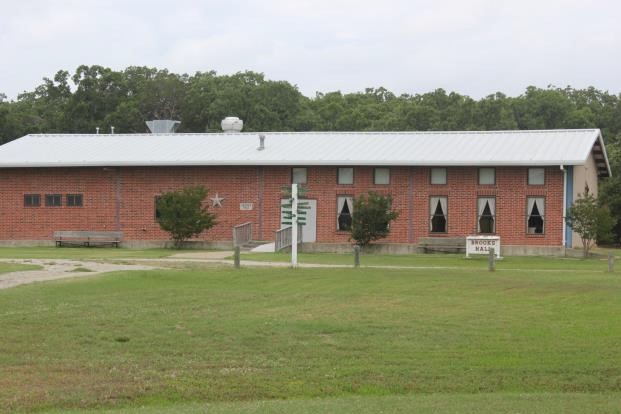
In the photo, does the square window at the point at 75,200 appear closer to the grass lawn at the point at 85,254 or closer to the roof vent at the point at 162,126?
the grass lawn at the point at 85,254

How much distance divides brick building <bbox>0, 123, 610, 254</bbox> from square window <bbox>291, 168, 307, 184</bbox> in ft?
0.14

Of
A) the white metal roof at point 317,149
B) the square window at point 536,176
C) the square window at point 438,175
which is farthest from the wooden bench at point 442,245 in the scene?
the square window at point 536,176

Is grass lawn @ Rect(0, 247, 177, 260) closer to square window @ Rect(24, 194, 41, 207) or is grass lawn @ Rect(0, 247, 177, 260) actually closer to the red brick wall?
the red brick wall

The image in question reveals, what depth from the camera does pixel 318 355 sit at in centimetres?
1456

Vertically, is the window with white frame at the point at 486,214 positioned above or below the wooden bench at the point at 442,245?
above

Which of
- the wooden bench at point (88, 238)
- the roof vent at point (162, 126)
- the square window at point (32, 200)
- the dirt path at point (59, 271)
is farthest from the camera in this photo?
the roof vent at point (162, 126)

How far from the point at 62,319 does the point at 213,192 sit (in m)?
26.6

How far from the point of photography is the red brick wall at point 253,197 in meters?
40.1

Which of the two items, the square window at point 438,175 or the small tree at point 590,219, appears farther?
the square window at point 438,175

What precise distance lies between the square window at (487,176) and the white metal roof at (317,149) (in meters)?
0.66

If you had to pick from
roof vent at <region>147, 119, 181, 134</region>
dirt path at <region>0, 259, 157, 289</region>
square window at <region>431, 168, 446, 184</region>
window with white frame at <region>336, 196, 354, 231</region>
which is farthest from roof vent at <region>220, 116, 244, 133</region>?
dirt path at <region>0, 259, 157, 289</region>

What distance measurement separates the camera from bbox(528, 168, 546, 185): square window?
130 ft

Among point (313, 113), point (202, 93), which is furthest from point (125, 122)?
point (313, 113)

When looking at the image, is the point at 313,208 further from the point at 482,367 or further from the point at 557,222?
the point at 482,367
